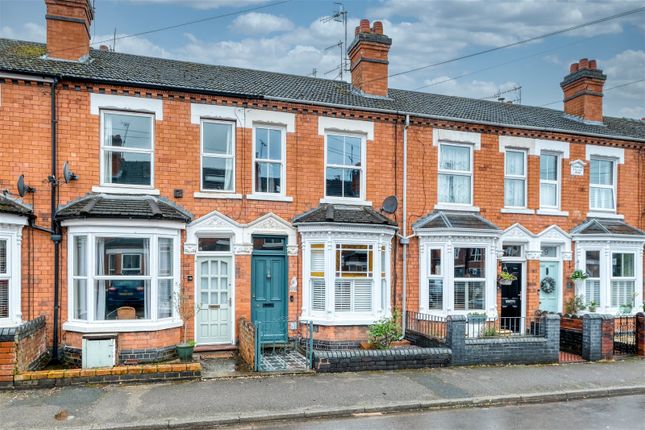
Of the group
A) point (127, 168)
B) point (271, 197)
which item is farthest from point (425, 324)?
point (127, 168)

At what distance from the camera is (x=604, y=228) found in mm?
14625

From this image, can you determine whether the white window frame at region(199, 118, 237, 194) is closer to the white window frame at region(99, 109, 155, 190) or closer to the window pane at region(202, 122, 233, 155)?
the window pane at region(202, 122, 233, 155)

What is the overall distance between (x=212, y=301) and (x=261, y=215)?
92.6 inches

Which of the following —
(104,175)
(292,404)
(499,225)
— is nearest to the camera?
(292,404)

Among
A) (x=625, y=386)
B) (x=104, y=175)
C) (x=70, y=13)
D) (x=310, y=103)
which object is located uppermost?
(x=70, y=13)

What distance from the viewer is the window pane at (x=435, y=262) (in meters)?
13.0

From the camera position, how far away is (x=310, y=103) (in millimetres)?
12258

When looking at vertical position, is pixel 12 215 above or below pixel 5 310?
above

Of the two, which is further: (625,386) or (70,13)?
(70,13)

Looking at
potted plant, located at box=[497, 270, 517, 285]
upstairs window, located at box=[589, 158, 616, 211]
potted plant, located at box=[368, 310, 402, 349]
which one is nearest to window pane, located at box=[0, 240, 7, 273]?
potted plant, located at box=[368, 310, 402, 349]

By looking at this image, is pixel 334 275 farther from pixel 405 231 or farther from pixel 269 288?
pixel 405 231

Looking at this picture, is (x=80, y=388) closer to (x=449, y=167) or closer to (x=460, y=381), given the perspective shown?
(x=460, y=381)

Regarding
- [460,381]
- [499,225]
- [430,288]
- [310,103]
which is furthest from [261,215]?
[499,225]

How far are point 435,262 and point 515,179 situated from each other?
380 cm
